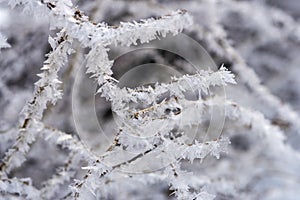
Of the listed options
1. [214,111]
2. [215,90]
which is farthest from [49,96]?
[215,90]

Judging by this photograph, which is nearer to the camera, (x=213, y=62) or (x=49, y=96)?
(x=49, y=96)

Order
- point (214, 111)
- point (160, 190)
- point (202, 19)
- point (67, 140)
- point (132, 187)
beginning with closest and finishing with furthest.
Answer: point (67, 140) < point (214, 111) < point (132, 187) < point (160, 190) < point (202, 19)

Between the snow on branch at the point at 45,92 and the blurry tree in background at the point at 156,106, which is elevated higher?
the blurry tree in background at the point at 156,106

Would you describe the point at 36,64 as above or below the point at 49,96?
above

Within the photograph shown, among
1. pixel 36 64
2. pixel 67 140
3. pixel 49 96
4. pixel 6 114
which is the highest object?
pixel 36 64

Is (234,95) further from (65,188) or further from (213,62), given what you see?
(65,188)

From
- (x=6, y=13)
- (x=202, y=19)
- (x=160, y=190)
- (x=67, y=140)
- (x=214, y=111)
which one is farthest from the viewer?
(x=202, y=19)

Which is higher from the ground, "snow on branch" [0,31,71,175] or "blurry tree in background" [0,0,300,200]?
"blurry tree in background" [0,0,300,200]
